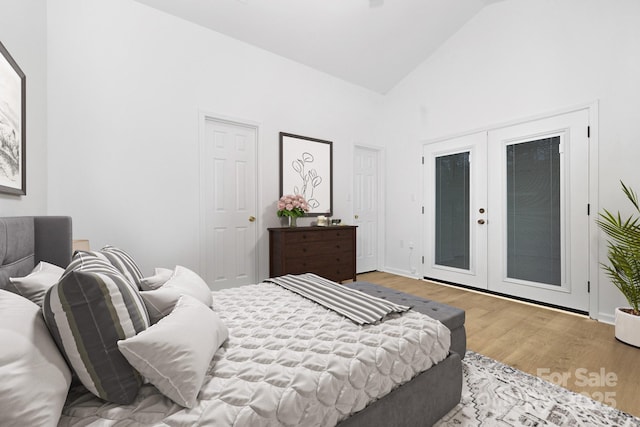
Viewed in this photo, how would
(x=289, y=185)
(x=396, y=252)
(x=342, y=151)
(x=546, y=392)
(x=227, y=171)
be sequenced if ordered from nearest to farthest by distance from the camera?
(x=546, y=392)
(x=227, y=171)
(x=289, y=185)
(x=342, y=151)
(x=396, y=252)

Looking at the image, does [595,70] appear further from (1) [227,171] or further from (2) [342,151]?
(1) [227,171]

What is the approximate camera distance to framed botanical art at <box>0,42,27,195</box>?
1505mm

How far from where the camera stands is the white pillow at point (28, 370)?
0.65 metres

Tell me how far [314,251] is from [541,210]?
8.54 feet

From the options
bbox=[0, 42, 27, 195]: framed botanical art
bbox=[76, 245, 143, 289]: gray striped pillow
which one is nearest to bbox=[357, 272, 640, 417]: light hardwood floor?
bbox=[76, 245, 143, 289]: gray striped pillow

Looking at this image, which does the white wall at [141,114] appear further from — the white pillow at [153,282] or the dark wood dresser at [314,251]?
the white pillow at [153,282]

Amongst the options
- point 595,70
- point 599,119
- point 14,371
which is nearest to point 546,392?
point 14,371

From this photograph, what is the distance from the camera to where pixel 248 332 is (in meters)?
1.34

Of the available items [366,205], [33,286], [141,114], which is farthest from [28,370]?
[366,205]

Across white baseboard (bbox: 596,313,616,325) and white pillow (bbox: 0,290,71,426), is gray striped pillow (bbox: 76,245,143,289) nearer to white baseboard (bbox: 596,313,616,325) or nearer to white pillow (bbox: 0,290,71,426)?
white pillow (bbox: 0,290,71,426)

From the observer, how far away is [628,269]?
2.38 m

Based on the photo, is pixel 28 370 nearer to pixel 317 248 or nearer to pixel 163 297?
pixel 163 297

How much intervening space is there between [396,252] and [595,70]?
314 cm

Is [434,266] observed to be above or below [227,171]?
below
